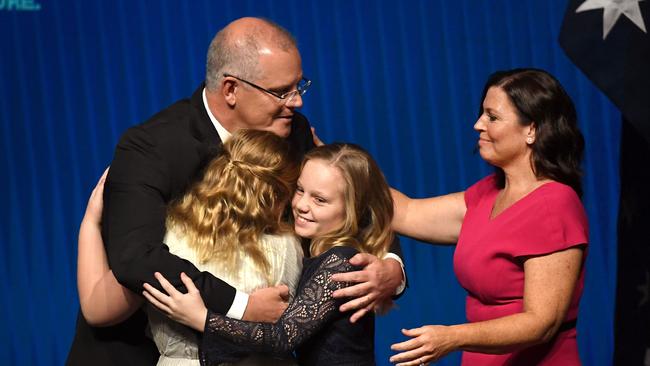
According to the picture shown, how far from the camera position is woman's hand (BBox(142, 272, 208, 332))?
2301 millimetres

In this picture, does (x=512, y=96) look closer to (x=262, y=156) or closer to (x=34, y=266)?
(x=262, y=156)

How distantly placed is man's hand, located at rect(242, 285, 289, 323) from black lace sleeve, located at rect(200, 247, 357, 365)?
33 millimetres

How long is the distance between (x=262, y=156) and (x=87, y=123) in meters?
2.23

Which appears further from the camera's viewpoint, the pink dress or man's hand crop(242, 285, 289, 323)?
the pink dress

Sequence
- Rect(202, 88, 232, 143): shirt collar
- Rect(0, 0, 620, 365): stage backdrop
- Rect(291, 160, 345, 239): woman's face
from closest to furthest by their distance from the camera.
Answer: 1. Rect(291, 160, 345, 239): woman's face
2. Rect(202, 88, 232, 143): shirt collar
3. Rect(0, 0, 620, 365): stage backdrop

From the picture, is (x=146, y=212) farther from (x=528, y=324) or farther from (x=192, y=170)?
(x=528, y=324)

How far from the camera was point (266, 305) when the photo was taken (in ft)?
7.75

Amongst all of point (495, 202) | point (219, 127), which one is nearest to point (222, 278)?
point (219, 127)

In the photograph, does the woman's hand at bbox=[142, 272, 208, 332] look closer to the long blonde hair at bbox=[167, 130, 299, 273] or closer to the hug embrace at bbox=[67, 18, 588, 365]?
the hug embrace at bbox=[67, 18, 588, 365]

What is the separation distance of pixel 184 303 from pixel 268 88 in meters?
0.65

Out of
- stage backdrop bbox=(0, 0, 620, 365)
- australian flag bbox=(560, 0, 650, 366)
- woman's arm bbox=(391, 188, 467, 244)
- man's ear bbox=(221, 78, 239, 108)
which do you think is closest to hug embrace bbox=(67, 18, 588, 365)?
man's ear bbox=(221, 78, 239, 108)

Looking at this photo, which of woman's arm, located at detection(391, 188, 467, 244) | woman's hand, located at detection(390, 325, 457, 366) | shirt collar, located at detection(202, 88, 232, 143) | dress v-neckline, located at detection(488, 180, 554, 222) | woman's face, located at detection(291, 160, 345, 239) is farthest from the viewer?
woman's arm, located at detection(391, 188, 467, 244)

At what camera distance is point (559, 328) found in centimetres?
257

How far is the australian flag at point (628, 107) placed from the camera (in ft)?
11.0
